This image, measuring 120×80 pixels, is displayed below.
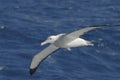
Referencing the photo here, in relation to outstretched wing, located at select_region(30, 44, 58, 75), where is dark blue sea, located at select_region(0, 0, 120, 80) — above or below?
below

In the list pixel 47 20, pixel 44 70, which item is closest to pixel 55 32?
pixel 47 20

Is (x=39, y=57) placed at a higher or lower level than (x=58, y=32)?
higher

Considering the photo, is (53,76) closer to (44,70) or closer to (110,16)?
(44,70)

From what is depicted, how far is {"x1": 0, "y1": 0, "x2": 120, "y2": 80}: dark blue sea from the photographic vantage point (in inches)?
1665

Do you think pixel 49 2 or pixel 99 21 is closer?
pixel 99 21

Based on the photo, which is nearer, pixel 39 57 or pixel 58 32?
pixel 39 57

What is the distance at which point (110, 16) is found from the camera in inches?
2218

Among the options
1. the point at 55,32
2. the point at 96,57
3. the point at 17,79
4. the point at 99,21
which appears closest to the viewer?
the point at 17,79

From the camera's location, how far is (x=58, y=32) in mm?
50094

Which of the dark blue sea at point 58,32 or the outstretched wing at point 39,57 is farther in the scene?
the dark blue sea at point 58,32

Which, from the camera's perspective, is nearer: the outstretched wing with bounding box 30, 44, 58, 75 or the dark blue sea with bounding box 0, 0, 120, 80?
the outstretched wing with bounding box 30, 44, 58, 75

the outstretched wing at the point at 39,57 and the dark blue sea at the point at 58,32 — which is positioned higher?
the outstretched wing at the point at 39,57

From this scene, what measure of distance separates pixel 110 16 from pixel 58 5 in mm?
6277

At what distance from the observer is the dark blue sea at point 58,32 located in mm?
42281
